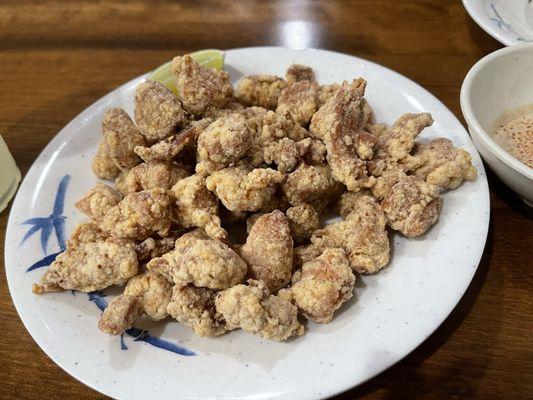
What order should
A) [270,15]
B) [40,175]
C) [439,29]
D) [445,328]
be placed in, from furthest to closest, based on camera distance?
[270,15], [439,29], [40,175], [445,328]

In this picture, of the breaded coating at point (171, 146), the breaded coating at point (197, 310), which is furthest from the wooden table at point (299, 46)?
the breaded coating at point (171, 146)

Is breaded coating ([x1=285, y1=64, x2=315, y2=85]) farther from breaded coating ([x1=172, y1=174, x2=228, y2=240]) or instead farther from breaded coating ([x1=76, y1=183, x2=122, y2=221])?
breaded coating ([x1=76, y1=183, x2=122, y2=221])

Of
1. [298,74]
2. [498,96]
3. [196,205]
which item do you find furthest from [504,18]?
[196,205]

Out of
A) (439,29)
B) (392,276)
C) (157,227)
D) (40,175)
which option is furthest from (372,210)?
(439,29)

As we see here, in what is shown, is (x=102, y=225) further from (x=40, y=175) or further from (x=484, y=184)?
(x=484, y=184)

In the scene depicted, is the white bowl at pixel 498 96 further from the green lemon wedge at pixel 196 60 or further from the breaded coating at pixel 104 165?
the breaded coating at pixel 104 165

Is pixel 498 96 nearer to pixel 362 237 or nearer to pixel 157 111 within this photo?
pixel 362 237
